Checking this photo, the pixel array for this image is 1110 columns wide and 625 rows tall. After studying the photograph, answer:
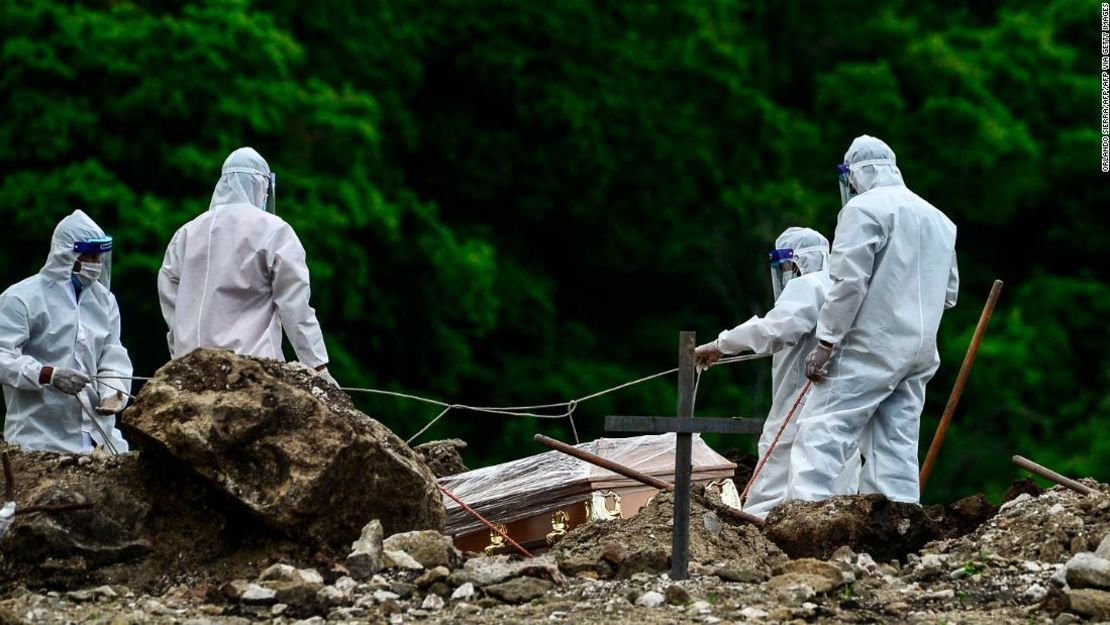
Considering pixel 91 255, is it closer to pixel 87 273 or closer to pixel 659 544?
pixel 87 273

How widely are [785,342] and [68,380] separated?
356 centimetres

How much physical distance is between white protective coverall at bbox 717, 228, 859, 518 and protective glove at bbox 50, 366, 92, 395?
3.17m

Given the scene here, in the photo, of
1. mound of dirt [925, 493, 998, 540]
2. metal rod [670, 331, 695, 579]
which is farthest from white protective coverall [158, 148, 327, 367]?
mound of dirt [925, 493, 998, 540]

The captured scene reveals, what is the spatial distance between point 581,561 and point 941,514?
2.71m

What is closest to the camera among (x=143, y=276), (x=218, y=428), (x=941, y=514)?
(x=218, y=428)

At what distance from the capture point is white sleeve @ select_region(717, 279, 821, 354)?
31.5 feet

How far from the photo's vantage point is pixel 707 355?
31.6 feet

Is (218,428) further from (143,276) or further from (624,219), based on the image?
(624,219)

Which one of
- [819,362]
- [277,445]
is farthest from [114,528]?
[819,362]

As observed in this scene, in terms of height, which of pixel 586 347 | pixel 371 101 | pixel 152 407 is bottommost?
pixel 586 347

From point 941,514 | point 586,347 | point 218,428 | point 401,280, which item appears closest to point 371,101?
point 401,280

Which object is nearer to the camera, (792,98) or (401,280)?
(401,280)

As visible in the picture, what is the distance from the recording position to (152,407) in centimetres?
796

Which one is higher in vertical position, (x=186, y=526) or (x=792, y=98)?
(x=792, y=98)
